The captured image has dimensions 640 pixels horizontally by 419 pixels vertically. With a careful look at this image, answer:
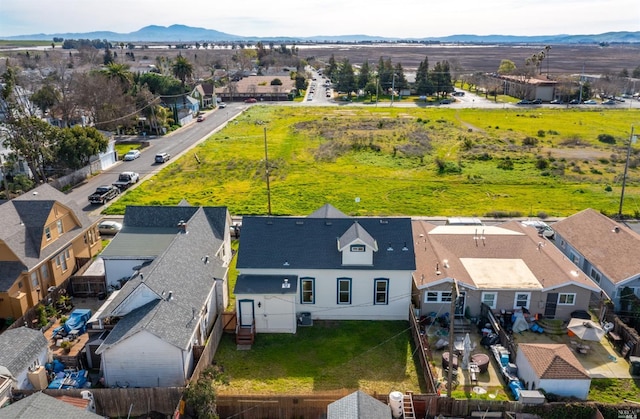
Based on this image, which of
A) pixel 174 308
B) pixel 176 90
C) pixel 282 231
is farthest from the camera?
pixel 176 90

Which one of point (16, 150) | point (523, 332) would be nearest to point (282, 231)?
point (523, 332)

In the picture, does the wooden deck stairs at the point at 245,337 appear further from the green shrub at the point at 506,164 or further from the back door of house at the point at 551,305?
the green shrub at the point at 506,164

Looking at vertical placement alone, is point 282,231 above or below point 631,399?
above

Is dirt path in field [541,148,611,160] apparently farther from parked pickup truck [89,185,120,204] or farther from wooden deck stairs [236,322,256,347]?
parked pickup truck [89,185,120,204]

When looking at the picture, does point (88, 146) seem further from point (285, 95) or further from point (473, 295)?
point (285, 95)

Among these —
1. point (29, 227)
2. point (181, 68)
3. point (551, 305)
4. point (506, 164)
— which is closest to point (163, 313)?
point (29, 227)

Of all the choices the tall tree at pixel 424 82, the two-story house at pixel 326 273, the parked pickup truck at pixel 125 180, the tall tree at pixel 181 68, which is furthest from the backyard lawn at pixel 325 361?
the tall tree at pixel 424 82

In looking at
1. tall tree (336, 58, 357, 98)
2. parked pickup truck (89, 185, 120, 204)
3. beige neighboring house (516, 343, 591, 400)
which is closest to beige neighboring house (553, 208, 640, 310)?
beige neighboring house (516, 343, 591, 400)
